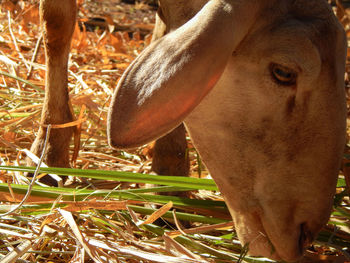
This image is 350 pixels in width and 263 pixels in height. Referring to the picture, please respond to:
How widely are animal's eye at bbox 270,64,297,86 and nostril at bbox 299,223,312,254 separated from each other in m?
0.51

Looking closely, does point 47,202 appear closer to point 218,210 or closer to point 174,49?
point 218,210

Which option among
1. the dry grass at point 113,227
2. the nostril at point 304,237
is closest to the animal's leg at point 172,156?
the dry grass at point 113,227

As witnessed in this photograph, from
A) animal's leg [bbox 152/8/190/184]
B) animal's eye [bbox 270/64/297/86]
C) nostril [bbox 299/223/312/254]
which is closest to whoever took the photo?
animal's eye [bbox 270/64/297/86]

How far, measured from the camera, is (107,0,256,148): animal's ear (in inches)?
60.2

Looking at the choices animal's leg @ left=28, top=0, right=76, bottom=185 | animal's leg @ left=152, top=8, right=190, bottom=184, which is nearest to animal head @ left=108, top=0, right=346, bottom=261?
animal's leg @ left=152, top=8, right=190, bottom=184

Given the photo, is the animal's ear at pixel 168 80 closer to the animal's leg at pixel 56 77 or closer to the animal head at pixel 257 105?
the animal head at pixel 257 105

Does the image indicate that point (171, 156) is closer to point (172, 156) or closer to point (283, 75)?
point (172, 156)

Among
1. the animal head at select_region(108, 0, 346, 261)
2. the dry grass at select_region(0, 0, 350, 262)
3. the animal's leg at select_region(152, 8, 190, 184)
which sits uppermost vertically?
the animal head at select_region(108, 0, 346, 261)

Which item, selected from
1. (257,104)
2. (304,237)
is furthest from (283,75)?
(304,237)

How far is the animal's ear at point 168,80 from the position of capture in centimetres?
153

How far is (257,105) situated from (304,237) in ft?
1.63

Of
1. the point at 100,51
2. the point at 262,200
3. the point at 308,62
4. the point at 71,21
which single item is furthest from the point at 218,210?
the point at 100,51

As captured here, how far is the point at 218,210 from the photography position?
2.42 metres

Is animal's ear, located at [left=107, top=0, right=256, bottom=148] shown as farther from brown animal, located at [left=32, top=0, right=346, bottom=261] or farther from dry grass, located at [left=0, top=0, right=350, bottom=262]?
dry grass, located at [left=0, top=0, right=350, bottom=262]
